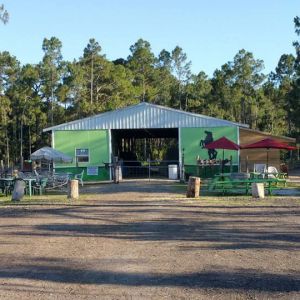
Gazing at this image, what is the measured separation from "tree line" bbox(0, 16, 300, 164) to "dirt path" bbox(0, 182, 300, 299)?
4622 centimetres

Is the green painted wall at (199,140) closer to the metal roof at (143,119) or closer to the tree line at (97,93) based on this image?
the metal roof at (143,119)

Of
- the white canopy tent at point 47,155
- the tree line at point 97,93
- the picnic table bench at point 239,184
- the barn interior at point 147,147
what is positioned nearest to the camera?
the picnic table bench at point 239,184

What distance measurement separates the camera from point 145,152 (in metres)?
54.2

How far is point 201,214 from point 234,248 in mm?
4845

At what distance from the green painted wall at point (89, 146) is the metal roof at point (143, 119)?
1.23 feet

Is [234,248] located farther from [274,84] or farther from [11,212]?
[274,84]

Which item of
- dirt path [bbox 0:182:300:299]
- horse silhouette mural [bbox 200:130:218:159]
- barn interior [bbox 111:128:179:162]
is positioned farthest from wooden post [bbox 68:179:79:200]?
barn interior [bbox 111:128:179:162]

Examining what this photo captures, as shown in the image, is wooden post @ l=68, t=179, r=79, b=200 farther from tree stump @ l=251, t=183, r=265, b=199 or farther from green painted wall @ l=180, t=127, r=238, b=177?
green painted wall @ l=180, t=127, r=238, b=177

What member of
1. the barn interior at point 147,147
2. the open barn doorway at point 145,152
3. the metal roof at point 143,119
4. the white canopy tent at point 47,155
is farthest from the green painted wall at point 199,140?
the white canopy tent at point 47,155

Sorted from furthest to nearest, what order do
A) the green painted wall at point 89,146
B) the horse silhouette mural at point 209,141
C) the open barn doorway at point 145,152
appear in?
1. the open barn doorway at point 145,152
2. the green painted wall at point 89,146
3. the horse silhouette mural at point 209,141

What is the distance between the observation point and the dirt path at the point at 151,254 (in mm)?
6527

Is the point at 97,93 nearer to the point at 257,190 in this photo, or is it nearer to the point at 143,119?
the point at 143,119

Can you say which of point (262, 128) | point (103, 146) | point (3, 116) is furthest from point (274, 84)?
point (103, 146)

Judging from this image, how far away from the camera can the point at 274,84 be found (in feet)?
227
